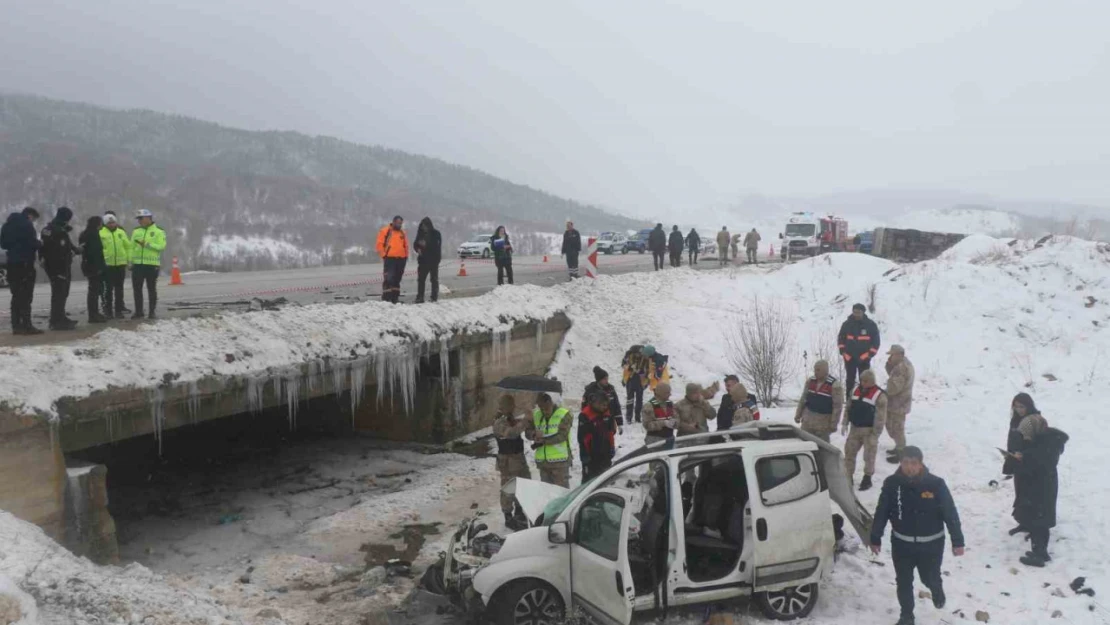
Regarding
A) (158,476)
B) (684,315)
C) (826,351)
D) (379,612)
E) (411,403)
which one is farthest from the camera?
(684,315)

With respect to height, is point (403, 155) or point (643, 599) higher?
point (403, 155)

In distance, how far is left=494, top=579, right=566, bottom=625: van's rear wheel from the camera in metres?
6.30

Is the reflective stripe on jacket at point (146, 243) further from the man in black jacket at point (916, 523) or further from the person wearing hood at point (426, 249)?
Answer: the man in black jacket at point (916, 523)

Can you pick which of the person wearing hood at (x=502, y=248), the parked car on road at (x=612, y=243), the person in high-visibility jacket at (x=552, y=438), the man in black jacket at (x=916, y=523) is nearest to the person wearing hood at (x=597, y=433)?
the person in high-visibility jacket at (x=552, y=438)

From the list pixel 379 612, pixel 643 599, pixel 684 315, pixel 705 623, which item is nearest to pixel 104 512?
pixel 379 612

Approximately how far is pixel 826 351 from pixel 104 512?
47.1ft

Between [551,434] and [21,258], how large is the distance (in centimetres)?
670

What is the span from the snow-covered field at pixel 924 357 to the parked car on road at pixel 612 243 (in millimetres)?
20792

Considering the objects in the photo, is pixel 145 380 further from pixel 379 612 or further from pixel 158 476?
pixel 158 476

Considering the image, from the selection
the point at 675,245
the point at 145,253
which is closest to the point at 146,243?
the point at 145,253

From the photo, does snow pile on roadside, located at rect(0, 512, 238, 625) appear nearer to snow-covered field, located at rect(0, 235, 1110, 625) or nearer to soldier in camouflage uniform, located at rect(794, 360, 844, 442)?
snow-covered field, located at rect(0, 235, 1110, 625)

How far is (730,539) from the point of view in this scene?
6504mm

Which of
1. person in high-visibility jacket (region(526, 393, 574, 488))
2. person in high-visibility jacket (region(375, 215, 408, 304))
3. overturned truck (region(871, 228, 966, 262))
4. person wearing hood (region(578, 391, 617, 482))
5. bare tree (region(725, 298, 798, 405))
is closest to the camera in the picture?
person in high-visibility jacket (region(526, 393, 574, 488))

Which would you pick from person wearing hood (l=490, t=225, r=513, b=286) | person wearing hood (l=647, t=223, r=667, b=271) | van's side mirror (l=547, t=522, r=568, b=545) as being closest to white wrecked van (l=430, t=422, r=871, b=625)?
van's side mirror (l=547, t=522, r=568, b=545)
